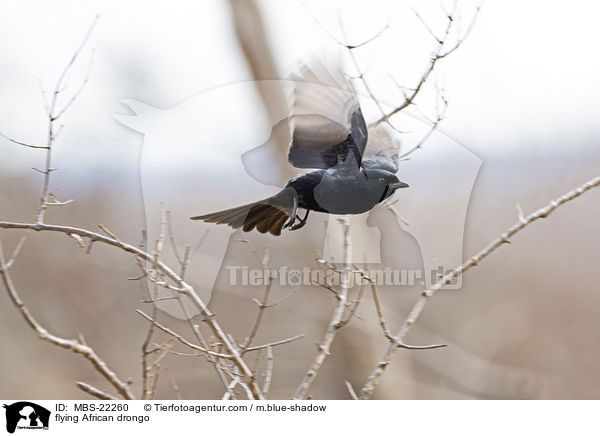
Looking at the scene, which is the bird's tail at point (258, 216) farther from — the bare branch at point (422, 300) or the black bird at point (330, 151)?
the bare branch at point (422, 300)

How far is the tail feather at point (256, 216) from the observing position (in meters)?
0.60

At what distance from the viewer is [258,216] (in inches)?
24.5

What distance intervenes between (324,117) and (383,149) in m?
0.17

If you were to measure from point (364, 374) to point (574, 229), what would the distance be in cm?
80

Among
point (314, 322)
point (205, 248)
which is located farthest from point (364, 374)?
point (205, 248)

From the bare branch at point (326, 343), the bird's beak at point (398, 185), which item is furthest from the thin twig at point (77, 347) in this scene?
the bird's beak at point (398, 185)

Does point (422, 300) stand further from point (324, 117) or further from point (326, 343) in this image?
point (324, 117)

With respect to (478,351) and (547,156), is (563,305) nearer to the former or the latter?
(478,351)

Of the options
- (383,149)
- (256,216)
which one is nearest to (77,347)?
(256,216)
